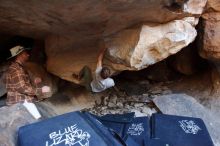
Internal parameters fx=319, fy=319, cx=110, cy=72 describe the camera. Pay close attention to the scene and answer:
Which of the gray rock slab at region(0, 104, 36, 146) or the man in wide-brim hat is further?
the man in wide-brim hat

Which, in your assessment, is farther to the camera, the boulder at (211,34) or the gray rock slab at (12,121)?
the boulder at (211,34)

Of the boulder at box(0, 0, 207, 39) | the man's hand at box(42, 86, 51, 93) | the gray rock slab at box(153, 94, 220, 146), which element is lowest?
the gray rock slab at box(153, 94, 220, 146)

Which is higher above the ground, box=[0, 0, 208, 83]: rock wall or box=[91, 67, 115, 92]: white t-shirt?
box=[0, 0, 208, 83]: rock wall

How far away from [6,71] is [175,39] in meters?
1.31

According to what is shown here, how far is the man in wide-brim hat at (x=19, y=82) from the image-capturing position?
2410 mm

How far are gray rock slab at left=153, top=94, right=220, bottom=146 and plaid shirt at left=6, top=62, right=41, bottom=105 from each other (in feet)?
3.51

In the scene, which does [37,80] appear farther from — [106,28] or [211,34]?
[211,34]

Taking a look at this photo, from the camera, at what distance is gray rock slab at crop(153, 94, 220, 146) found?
255cm

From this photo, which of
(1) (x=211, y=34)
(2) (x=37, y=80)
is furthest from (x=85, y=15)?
(1) (x=211, y=34)

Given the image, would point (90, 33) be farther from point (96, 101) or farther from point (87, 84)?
point (96, 101)

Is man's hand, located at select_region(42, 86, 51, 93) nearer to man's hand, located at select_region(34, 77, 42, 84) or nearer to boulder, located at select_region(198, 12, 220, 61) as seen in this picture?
man's hand, located at select_region(34, 77, 42, 84)

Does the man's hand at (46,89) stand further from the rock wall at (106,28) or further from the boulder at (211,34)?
the boulder at (211,34)

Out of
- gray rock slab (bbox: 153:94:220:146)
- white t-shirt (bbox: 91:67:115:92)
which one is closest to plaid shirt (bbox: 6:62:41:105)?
white t-shirt (bbox: 91:67:115:92)

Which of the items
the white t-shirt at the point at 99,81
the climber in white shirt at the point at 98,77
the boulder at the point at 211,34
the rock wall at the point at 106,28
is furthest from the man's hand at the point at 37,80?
the boulder at the point at 211,34
